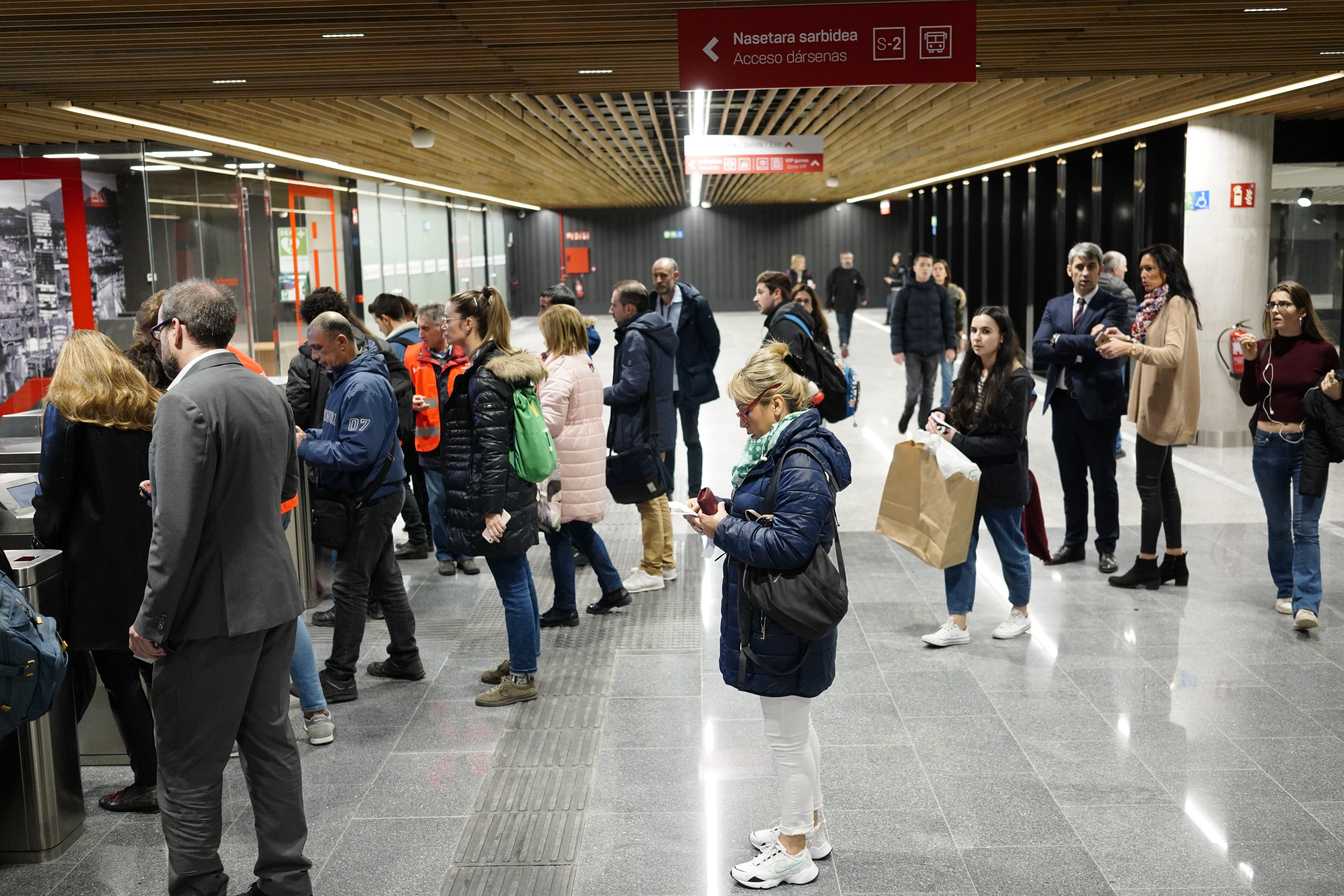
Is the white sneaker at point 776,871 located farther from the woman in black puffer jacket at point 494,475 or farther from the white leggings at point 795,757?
the woman in black puffer jacket at point 494,475

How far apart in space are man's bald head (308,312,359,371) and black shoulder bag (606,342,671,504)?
188 cm

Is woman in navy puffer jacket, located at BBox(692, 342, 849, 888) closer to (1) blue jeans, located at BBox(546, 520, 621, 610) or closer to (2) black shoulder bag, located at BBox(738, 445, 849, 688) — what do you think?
(2) black shoulder bag, located at BBox(738, 445, 849, 688)

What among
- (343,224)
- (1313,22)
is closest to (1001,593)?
(1313,22)

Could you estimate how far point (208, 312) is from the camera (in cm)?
318

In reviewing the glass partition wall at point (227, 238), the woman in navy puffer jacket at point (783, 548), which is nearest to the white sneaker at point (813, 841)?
the woman in navy puffer jacket at point (783, 548)

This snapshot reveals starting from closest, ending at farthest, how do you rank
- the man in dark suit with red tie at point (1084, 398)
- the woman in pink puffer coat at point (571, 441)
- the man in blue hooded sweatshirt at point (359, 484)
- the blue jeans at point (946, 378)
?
the man in blue hooded sweatshirt at point (359, 484) < the woman in pink puffer coat at point (571, 441) < the man in dark suit with red tie at point (1084, 398) < the blue jeans at point (946, 378)

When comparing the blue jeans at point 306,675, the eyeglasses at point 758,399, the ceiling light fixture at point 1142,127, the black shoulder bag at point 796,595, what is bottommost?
the blue jeans at point 306,675

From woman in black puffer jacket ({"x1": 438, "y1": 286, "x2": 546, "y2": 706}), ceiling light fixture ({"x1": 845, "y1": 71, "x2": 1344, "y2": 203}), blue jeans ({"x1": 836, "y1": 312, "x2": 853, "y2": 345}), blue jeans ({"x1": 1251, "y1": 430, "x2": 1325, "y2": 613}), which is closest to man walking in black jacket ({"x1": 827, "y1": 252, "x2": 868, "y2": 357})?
blue jeans ({"x1": 836, "y1": 312, "x2": 853, "y2": 345})

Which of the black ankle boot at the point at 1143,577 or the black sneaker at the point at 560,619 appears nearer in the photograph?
the black sneaker at the point at 560,619

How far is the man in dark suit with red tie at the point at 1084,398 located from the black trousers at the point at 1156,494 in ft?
0.90

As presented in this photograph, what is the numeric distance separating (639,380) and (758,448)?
120 inches

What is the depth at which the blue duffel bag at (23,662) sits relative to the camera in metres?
3.26

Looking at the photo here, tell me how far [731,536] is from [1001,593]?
3.77 m

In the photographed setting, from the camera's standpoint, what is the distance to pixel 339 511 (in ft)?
16.5
